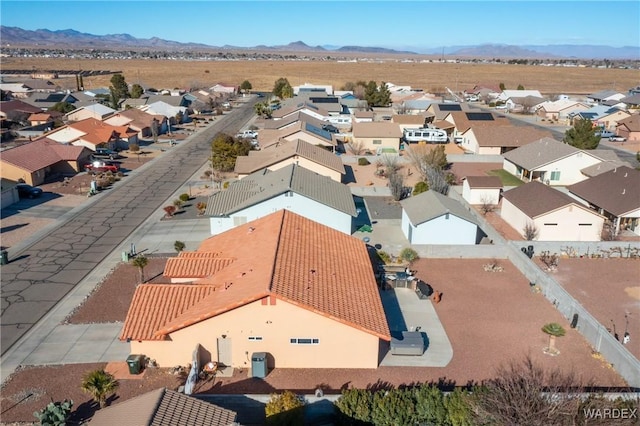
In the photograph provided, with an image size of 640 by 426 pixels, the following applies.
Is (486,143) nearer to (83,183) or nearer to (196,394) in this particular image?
(83,183)

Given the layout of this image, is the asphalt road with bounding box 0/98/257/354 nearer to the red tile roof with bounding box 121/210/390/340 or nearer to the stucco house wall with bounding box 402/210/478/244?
the red tile roof with bounding box 121/210/390/340

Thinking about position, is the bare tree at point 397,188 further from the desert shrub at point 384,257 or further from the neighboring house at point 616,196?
the neighboring house at point 616,196

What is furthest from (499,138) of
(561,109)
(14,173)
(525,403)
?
(14,173)

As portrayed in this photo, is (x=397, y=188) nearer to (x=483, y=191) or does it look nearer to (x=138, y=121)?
(x=483, y=191)

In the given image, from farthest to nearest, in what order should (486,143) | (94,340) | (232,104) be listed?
1. (232,104)
2. (486,143)
3. (94,340)

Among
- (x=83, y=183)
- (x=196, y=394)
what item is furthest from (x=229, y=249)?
(x=83, y=183)
